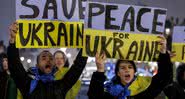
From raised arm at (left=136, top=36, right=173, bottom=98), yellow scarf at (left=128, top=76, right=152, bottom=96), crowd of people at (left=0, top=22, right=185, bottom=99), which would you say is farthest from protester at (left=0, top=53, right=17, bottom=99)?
raised arm at (left=136, top=36, right=173, bottom=98)

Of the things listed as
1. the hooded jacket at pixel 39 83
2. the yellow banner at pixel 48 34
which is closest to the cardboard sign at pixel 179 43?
the yellow banner at pixel 48 34

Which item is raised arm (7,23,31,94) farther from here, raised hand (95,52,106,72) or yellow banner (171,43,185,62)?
yellow banner (171,43,185,62)

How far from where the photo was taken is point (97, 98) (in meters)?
5.89

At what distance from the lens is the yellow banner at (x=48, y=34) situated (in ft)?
21.6

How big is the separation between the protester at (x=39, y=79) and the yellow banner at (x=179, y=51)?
1499 millimetres

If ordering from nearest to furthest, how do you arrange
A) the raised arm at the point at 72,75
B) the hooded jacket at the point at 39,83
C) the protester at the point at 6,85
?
the hooded jacket at the point at 39,83 → the raised arm at the point at 72,75 → the protester at the point at 6,85

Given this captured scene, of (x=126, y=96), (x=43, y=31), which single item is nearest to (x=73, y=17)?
(x=43, y=31)

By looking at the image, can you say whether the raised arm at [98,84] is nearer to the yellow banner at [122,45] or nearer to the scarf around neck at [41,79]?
the yellow banner at [122,45]

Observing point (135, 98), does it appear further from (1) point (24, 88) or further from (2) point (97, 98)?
(1) point (24, 88)

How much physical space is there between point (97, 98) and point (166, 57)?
883mm

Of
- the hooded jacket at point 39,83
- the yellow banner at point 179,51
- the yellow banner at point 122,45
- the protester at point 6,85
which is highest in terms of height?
the yellow banner at point 122,45

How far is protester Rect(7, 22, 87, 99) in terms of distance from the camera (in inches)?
249

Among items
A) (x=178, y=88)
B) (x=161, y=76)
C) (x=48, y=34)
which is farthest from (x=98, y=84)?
(x=178, y=88)

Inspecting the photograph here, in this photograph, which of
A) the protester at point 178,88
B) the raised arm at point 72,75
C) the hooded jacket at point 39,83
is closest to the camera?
the hooded jacket at point 39,83
